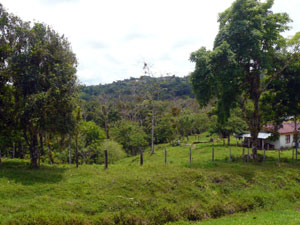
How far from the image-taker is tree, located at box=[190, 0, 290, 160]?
18.1 metres

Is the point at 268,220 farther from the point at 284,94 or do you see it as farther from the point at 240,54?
the point at 284,94

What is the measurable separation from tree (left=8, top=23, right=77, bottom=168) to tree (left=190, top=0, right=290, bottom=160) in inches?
389

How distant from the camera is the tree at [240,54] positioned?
1813cm

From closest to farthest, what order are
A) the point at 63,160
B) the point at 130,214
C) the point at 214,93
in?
the point at 130,214, the point at 214,93, the point at 63,160

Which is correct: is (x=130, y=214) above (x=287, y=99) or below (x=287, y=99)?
below

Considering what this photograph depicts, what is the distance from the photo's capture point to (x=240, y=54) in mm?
18969

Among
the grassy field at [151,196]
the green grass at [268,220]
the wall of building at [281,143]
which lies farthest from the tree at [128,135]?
the green grass at [268,220]

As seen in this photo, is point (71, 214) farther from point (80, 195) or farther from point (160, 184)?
point (160, 184)

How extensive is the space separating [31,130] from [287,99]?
21.7 meters

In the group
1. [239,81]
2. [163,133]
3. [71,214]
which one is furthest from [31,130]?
[163,133]

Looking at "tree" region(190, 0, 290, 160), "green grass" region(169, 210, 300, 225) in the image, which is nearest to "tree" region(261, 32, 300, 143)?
"tree" region(190, 0, 290, 160)

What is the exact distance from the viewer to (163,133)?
160ft

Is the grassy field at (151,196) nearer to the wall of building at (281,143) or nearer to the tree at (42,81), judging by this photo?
the tree at (42,81)

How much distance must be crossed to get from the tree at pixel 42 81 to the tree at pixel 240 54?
9.88 meters
